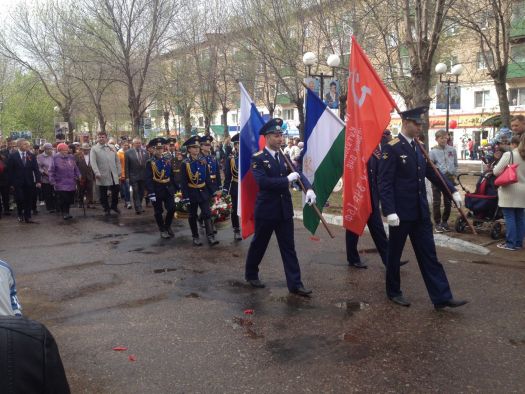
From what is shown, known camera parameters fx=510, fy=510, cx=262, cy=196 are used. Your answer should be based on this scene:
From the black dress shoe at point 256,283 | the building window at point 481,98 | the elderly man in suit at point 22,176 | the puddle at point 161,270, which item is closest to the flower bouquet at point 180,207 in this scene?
the puddle at point 161,270

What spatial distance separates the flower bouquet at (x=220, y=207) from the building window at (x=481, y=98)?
3703 cm

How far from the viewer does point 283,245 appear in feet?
19.7

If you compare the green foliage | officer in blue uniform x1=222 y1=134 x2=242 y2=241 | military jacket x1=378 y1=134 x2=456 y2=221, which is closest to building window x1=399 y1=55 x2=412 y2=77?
officer in blue uniform x1=222 y1=134 x2=242 y2=241

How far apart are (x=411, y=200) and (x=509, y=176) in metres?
3.32

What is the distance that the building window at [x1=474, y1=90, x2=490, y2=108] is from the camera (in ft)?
134

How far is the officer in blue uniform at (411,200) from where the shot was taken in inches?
207

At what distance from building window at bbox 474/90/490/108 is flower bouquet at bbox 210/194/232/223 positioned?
122ft

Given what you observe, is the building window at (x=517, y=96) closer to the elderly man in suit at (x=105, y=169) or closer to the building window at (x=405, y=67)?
the building window at (x=405, y=67)

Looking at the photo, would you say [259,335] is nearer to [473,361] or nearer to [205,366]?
[205,366]

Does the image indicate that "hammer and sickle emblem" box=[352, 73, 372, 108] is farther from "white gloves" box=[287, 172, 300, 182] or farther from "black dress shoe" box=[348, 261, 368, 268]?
"black dress shoe" box=[348, 261, 368, 268]

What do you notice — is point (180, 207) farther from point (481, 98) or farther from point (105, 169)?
point (481, 98)

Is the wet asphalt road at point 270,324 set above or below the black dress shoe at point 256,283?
below

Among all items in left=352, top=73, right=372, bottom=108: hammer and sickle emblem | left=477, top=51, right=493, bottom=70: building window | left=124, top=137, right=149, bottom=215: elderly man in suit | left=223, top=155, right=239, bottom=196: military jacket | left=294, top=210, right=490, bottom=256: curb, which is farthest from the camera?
left=477, top=51, right=493, bottom=70: building window

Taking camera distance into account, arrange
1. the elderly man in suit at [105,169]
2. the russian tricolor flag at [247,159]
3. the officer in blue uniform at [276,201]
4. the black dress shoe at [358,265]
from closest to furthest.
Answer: the officer in blue uniform at [276,201], the russian tricolor flag at [247,159], the black dress shoe at [358,265], the elderly man in suit at [105,169]
